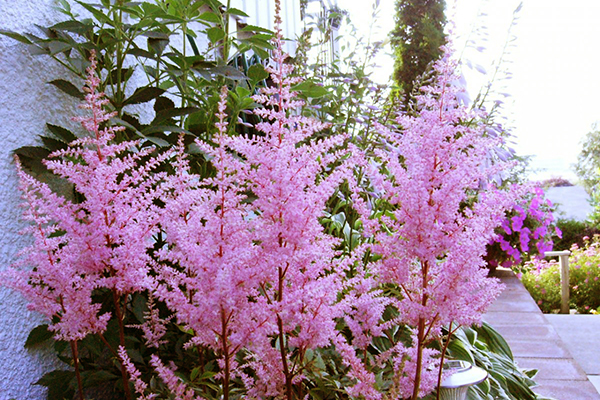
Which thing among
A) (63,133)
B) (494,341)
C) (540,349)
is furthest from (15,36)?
(540,349)

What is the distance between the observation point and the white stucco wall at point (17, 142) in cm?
123

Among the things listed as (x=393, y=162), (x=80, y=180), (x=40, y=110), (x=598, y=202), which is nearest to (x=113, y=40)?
(x=40, y=110)

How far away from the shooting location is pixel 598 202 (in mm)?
8773

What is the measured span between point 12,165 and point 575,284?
267 inches

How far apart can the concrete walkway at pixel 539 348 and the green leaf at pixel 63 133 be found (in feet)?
7.53

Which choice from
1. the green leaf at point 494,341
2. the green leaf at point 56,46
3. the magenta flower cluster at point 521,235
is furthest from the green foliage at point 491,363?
the magenta flower cluster at point 521,235

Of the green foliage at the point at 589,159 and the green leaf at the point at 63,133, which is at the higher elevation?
the green foliage at the point at 589,159

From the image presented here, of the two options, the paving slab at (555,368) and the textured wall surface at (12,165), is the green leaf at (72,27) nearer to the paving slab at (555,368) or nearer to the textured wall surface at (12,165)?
the textured wall surface at (12,165)

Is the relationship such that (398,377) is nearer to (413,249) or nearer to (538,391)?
(413,249)

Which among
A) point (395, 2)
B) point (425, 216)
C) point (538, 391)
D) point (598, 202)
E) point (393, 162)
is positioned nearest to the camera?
point (425, 216)

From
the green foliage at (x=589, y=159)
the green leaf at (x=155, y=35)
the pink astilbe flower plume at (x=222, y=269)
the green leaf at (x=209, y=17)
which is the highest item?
the green foliage at (x=589, y=159)

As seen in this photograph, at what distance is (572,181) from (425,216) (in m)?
13.6

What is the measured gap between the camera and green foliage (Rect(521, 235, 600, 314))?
6012 mm

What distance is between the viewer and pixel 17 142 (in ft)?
4.24
